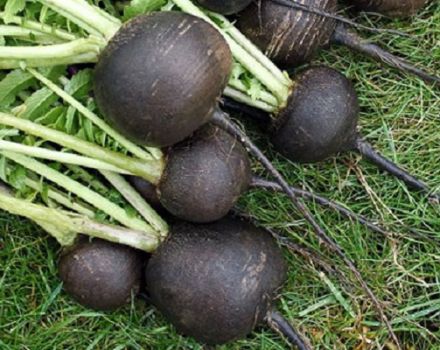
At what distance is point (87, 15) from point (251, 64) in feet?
1.73

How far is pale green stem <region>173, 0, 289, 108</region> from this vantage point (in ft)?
7.70

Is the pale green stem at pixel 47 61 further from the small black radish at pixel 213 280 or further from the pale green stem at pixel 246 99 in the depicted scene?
the small black radish at pixel 213 280

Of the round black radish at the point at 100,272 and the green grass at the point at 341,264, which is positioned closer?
the round black radish at the point at 100,272

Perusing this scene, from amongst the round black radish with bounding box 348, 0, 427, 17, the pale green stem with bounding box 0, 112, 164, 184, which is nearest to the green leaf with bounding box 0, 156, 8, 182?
the pale green stem with bounding box 0, 112, 164, 184

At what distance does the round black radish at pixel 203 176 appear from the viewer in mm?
2307

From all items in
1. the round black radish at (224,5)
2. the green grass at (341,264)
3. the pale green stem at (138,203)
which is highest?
the round black radish at (224,5)

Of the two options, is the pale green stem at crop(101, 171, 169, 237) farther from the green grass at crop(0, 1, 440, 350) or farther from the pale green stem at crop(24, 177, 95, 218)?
the green grass at crop(0, 1, 440, 350)

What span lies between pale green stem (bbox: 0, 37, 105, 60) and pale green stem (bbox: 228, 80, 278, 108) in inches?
17.8

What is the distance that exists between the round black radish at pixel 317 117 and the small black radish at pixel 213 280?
1.08ft

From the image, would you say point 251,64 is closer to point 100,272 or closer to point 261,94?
point 261,94

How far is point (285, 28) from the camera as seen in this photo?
2.49 metres

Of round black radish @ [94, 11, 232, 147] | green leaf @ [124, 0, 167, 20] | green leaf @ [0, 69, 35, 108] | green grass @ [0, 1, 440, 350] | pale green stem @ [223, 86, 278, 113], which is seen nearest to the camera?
round black radish @ [94, 11, 232, 147]

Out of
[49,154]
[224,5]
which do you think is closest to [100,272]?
[49,154]

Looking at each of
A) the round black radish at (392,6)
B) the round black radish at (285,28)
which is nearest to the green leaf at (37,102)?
the round black radish at (285,28)
